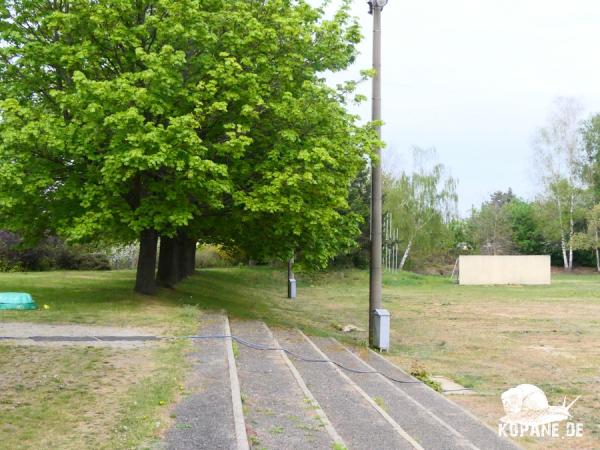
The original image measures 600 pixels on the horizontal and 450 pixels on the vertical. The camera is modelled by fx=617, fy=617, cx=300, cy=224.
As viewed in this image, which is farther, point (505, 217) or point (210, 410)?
point (505, 217)

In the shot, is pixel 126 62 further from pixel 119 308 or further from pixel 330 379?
pixel 330 379

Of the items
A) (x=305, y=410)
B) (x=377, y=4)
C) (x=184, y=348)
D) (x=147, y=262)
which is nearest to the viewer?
(x=305, y=410)

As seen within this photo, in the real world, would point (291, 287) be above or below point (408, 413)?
above

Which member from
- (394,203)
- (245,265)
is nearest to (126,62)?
(245,265)

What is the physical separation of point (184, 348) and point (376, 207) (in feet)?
21.6

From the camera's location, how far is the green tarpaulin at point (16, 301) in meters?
14.2

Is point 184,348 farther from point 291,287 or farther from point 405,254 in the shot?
point 405,254

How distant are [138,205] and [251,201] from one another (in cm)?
352

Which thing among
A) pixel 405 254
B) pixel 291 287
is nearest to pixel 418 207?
pixel 405 254

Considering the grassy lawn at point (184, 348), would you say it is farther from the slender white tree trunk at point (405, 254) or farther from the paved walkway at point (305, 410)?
the slender white tree trunk at point (405, 254)

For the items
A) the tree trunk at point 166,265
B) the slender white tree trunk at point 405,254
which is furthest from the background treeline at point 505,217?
the tree trunk at point 166,265

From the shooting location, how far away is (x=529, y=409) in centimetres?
883

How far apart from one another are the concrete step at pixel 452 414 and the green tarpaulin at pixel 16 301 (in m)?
8.08

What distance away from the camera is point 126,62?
1590 cm
